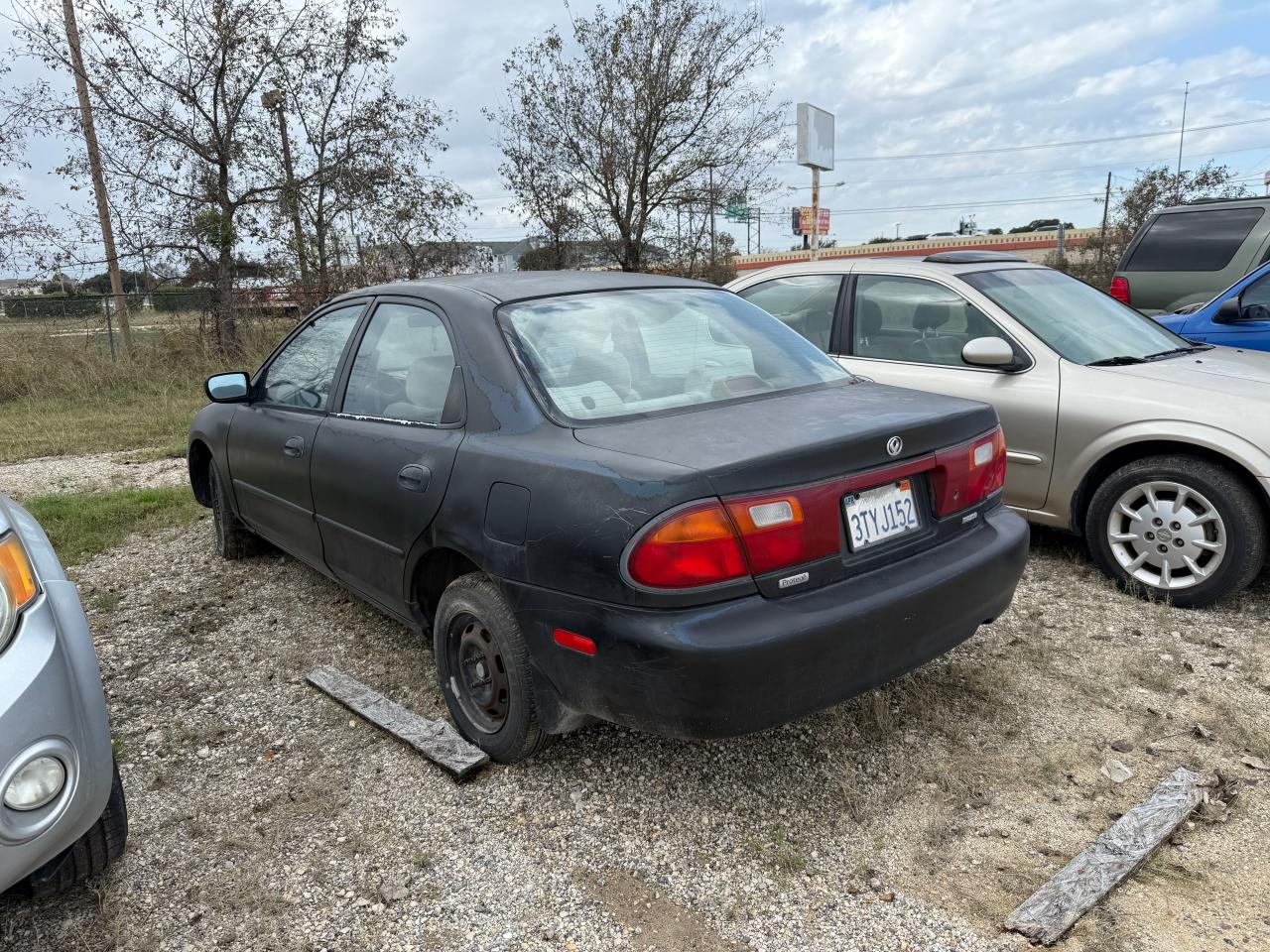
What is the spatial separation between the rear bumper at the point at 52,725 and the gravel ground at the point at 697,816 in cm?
51

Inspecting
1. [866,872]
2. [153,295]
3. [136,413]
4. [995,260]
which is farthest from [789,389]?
[153,295]

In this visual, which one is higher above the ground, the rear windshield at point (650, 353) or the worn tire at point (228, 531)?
the rear windshield at point (650, 353)

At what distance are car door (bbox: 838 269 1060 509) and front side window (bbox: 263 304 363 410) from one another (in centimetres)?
291

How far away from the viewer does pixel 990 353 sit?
4.31m

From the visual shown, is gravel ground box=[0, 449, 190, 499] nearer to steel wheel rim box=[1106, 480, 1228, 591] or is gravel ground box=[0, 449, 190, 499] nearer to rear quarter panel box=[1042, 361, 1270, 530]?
rear quarter panel box=[1042, 361, 1270, 530]

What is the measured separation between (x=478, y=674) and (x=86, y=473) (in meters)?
6.60

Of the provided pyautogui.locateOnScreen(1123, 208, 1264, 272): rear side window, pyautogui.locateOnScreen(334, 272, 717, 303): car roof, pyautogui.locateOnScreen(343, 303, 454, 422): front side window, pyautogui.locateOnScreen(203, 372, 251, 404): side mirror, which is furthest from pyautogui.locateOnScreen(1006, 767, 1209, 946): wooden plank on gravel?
pyautogui.locateOnScreen(1123, 208, 1264, 272): rear side window

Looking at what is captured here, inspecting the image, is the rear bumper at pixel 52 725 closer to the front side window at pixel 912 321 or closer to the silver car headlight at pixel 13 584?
the silver car headlight at pixel 13 584

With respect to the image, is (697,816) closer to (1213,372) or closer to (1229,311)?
(1213,372)

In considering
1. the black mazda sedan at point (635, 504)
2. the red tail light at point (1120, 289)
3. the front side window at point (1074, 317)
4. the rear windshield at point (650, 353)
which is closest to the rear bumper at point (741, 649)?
the black mazda sedan at point (635, 504)

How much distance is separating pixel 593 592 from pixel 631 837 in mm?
810

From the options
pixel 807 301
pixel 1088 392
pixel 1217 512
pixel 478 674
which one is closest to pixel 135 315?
pixel 807 301

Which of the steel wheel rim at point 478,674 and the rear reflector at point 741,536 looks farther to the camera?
the steel wheel rim at point 478,674

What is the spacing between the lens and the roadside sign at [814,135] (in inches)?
439
